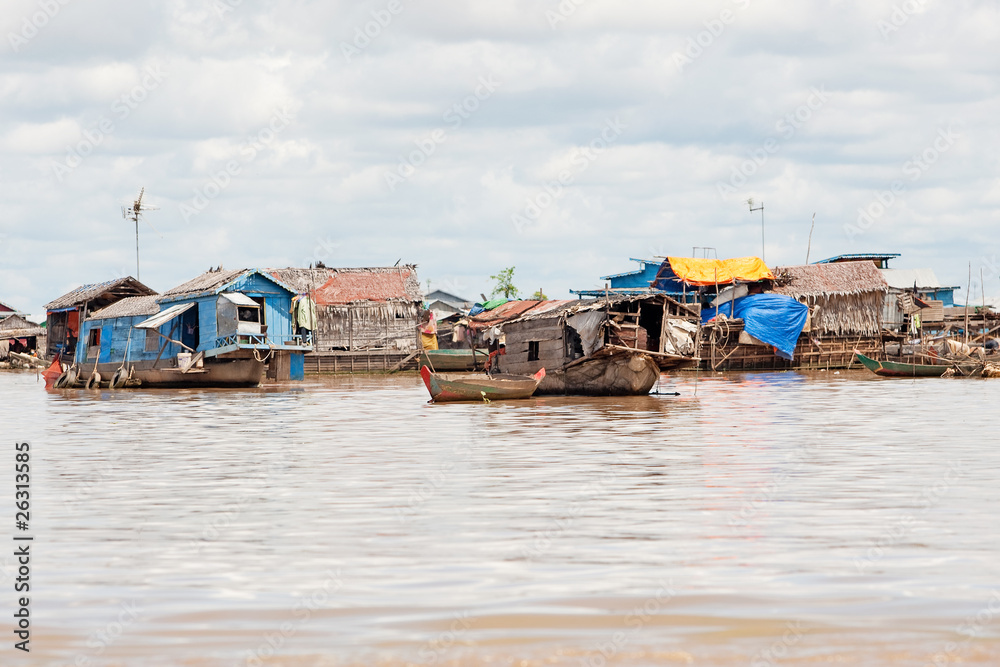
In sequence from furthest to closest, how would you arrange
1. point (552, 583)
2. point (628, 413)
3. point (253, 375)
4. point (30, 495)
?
point (253, 375)
point (628, 413)
point (30, 495)
point (552, 583)

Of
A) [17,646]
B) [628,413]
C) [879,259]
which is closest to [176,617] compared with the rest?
[17,646]

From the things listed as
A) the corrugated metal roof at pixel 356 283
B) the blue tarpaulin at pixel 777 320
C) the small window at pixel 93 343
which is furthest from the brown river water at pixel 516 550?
the corrugated metal roof at pixel 356 283

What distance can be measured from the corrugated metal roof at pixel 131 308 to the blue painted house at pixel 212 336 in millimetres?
72

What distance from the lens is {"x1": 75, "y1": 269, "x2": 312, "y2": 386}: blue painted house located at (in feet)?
102

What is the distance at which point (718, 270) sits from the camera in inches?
1732

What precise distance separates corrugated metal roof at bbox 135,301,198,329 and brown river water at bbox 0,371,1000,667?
1594cm

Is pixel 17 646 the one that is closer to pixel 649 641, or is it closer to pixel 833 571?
pixel 649 641

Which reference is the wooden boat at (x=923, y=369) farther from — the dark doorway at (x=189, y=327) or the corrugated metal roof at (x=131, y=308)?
the corrugated metal roof at (x=131, y=308)

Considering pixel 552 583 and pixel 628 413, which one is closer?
pixel 552 583

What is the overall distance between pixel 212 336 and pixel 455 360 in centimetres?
1485

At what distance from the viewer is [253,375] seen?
3150 cm

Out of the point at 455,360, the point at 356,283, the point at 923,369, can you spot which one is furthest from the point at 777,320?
Answer: the point at 356,283

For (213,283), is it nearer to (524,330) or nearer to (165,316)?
(165,316)

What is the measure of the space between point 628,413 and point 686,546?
13064mm
